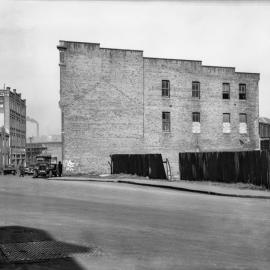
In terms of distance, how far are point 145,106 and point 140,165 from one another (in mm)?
10251

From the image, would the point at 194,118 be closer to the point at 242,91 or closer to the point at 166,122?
the point at 166,122

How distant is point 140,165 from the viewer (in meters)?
37.0

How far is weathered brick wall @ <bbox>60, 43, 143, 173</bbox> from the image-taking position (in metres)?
43.4

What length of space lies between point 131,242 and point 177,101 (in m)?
39.0

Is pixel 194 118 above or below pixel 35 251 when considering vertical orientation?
above

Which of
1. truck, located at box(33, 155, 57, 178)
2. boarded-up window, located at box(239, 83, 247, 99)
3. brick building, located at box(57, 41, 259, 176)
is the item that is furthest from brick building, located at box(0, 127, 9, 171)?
boarded-up window, located at box(239, 83, 247, 99)

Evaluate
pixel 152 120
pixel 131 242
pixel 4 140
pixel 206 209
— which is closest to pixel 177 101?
pixel 152 120

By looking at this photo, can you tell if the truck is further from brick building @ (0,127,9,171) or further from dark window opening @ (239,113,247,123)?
brick building @ (0,127,9,171)

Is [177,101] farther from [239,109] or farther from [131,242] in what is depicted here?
[131,242]

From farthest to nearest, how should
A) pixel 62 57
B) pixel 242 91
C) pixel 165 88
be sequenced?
1. pixel 242 91
2. pixel 165 88
3. pixel 62 57

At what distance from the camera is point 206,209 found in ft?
48.4

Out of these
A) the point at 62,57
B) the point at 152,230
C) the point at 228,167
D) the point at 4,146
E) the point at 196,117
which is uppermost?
the point at 62,57

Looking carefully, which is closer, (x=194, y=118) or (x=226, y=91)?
(x=194, y=118)

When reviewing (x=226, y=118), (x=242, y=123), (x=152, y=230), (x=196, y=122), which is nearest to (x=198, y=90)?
(x=196, y=122)
